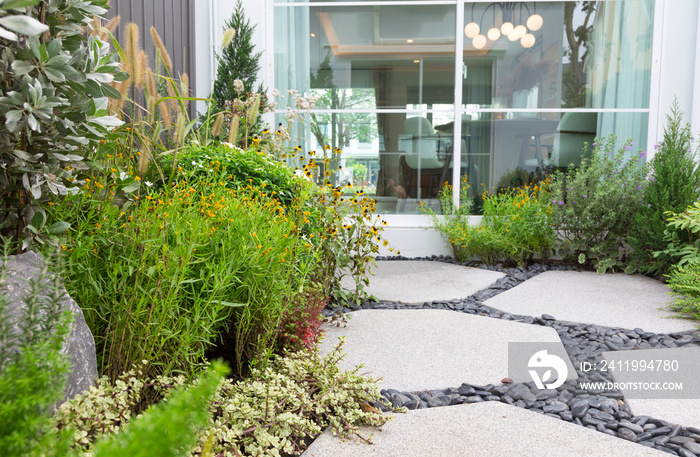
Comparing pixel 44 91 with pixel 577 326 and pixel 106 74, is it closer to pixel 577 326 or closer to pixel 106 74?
pixel 106 74

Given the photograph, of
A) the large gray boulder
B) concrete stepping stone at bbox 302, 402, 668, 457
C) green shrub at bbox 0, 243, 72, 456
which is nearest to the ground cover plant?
concrete stepping stone at bbox 302, 402, 668, 457

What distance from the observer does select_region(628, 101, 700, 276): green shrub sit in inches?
152

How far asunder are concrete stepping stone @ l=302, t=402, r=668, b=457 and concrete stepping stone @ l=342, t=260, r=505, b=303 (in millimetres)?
1666

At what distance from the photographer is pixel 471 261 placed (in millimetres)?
4801

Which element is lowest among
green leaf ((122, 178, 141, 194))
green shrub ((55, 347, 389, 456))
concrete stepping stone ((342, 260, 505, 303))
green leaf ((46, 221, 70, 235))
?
concrete stepping stone ((342, 260, 505, 303))

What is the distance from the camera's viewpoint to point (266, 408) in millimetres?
1448

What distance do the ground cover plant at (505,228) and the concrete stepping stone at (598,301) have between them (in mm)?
406

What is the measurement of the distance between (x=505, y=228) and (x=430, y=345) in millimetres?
2407

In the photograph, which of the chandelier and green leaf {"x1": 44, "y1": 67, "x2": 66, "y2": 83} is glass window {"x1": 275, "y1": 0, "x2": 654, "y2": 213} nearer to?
the chandelier

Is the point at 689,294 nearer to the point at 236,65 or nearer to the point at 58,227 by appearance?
the point at 58,227

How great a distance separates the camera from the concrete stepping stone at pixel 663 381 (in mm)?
1733

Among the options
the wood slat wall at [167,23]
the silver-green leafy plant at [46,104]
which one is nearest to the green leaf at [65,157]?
the silver-green leafy plant at [46,104]

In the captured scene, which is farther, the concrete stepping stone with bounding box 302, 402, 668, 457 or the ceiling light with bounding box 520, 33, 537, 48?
the ceiling light with bounding box 520, 33, 537, 48

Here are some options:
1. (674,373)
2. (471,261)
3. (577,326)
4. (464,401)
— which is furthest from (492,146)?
(464,401)
